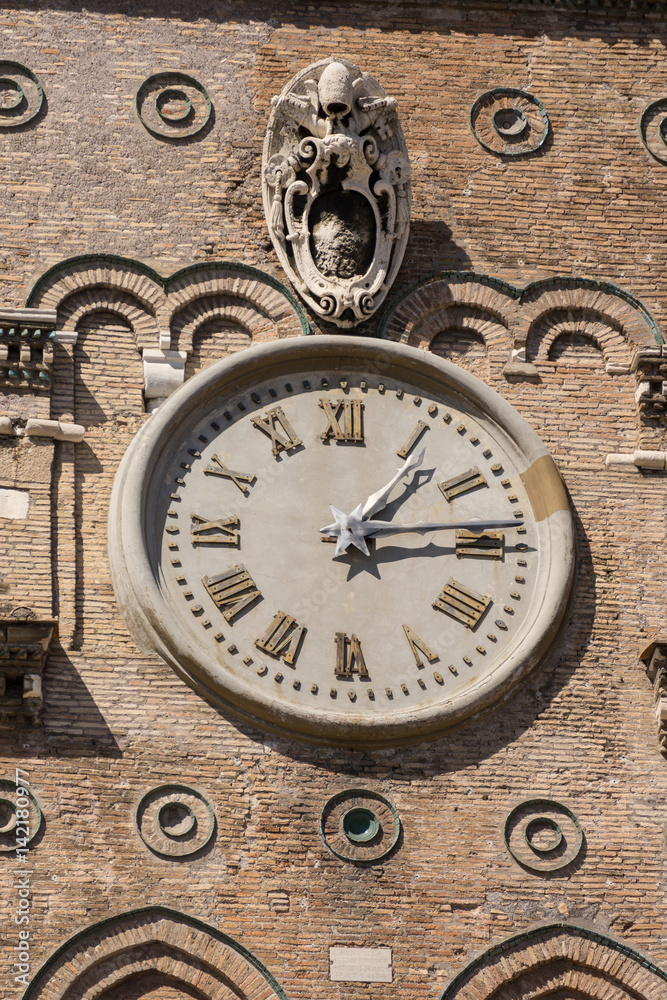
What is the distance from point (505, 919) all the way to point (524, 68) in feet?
22.1

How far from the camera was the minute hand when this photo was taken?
49.3 feet

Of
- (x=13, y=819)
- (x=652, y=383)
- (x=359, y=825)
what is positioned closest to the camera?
(x=13, y=819)

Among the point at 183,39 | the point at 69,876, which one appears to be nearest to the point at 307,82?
the point at 183,39

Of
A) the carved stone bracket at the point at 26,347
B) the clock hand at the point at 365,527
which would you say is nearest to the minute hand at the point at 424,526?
the clock hand at the point at 365,527

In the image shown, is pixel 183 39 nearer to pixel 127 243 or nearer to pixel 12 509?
pixel 127 243

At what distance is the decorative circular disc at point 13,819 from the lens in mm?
13945

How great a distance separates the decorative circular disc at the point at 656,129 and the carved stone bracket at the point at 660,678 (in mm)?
4109

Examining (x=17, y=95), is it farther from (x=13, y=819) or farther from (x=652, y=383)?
(x=13, y=819)

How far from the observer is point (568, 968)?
14.2 meters

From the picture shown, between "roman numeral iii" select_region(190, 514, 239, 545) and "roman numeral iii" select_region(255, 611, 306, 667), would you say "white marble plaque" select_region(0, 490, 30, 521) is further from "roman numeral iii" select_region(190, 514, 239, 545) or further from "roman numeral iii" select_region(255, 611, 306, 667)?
"roman numeral iii" select_region(255, 611, 306, 667)

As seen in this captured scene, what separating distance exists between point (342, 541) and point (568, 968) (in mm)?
3278

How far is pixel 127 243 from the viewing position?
15758 millimetres

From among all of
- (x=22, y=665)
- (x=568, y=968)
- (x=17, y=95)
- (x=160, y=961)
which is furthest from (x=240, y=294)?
(x=568, y=968)

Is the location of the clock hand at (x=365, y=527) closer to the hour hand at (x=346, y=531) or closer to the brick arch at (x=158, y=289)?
the hour hand at (x=346, y=531)
